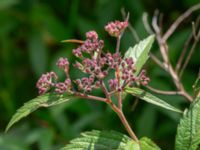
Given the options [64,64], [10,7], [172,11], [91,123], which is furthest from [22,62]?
[64,64]

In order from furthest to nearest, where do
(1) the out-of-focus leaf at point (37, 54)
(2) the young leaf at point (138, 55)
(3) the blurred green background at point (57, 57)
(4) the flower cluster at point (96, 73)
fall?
1. (1) the out-of-focus leaf at point (37, 54)
2. (3) the blurred green background at point (57, 57)
3. (2) the young leaf at point (138, 55)
4. (4) the flower cluster at point (96, 73)

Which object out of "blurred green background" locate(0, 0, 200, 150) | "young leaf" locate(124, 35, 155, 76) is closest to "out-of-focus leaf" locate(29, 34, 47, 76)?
"blurred green background" locate(0, 0, 200, 150)

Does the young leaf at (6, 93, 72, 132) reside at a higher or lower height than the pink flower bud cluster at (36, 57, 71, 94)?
lower

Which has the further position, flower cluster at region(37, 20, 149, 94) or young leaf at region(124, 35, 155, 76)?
young leaf at region(124, 35, 155, 76)

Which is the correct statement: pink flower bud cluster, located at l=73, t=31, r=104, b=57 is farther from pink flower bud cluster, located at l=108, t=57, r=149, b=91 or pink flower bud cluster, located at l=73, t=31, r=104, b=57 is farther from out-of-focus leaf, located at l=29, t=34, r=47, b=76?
out-of-focus leaf, located at l=29, t=34, r=47, b=76

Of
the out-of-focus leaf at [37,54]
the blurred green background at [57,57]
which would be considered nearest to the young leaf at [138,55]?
the blurred green background at [57,57]

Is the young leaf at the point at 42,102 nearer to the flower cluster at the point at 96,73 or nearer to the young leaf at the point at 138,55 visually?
the flower cluster at the point at 96,73

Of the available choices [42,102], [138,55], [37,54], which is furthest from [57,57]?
[42,102]

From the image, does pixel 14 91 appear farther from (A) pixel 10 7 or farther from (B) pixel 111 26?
(B) pixel 111 26
